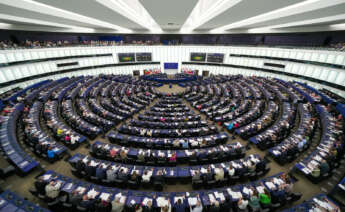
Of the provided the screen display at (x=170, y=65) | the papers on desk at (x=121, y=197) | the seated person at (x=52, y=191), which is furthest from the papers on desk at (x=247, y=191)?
the screen display at (x=170, y=65)

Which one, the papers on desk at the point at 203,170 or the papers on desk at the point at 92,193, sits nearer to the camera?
the papers on desk at the point at 92,193

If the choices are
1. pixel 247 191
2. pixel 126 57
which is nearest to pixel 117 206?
pixel 247 191

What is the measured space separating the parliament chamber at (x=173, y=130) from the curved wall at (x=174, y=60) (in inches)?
8.1

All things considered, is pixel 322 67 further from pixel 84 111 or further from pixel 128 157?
pixel 84 111

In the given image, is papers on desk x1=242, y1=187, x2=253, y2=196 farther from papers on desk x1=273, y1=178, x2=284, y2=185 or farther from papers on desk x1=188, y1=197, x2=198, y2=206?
papers on desk x1=188, y1=197, x2=198, y2=206

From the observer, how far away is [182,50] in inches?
1569

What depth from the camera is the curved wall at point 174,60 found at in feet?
71.6

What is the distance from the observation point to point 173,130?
13000 millimetres

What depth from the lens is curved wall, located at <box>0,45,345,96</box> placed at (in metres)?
21.8

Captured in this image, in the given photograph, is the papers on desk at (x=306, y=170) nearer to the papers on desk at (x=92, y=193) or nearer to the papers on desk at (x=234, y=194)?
the papers on desk at (x=234, y=194)

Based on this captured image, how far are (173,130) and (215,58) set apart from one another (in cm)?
3306

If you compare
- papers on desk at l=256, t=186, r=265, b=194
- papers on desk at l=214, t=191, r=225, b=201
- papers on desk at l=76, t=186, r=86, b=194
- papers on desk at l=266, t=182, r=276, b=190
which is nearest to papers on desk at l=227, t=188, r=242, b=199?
papers on desk at l=214, t=191, r=225, b=201

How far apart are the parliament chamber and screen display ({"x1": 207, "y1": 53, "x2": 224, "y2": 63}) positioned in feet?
28.8

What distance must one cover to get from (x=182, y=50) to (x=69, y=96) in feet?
102
